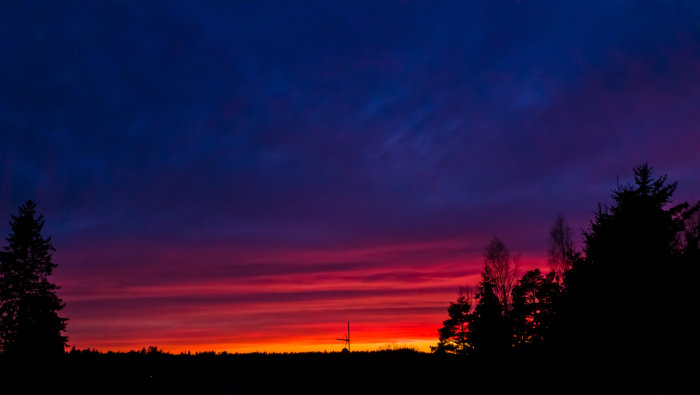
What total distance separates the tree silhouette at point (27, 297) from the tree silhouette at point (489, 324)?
124ft

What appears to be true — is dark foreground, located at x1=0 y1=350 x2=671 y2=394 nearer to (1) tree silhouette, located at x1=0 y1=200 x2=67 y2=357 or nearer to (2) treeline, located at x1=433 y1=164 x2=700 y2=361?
(2) treeline, located at x1=433 y1=164 x2=700 y2=361

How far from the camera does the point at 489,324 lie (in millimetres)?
45188

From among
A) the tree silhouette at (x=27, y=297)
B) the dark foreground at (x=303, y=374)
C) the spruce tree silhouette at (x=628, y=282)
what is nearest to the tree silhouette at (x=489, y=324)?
the dark foreground at (x=303, y=374)

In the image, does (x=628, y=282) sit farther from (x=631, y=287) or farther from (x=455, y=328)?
(x=455, y=328)

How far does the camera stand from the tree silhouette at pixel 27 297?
40438 mm

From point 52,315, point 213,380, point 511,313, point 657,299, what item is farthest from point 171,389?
point 511,313

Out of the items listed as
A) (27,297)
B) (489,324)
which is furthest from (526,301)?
(27,297)

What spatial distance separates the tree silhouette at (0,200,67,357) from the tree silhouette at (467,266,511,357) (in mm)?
37865

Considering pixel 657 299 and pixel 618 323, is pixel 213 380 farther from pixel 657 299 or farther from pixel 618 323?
pixel 657 299

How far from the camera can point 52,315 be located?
41969mm

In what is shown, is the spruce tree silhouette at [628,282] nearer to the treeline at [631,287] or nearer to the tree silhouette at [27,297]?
the treeline at [631,287]

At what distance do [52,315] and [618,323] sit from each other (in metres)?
44.4

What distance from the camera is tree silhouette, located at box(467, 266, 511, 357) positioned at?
146ft

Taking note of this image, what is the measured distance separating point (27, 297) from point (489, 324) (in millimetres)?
42620
